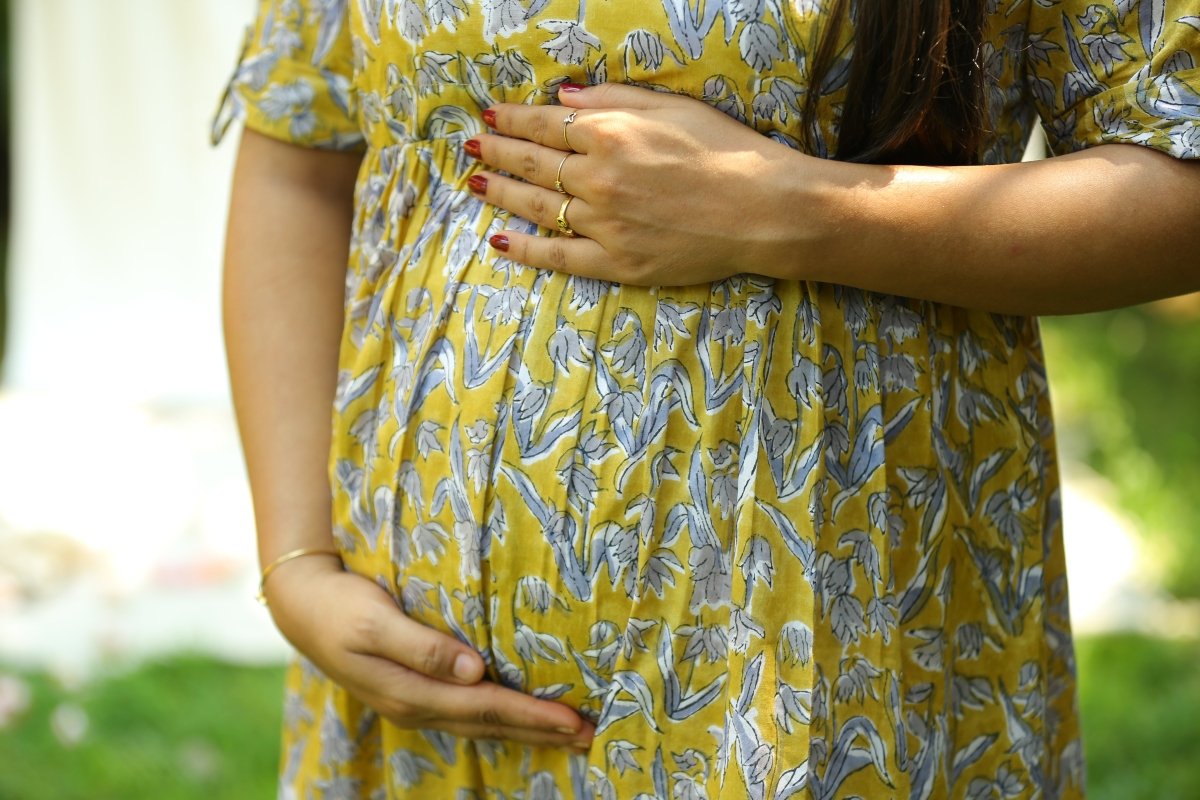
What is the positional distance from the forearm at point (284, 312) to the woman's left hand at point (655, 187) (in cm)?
33

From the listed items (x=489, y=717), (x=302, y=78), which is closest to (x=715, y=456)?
(x=489, y=717)

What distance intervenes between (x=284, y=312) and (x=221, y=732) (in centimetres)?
164

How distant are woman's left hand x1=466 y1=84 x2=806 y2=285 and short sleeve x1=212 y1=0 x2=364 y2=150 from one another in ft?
0.91

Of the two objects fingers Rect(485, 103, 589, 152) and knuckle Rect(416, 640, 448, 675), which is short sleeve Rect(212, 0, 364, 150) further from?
knuckle Rect(416, 640, 448, 675)

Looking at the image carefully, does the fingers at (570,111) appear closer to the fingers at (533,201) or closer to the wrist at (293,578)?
the fingers at (533,201)

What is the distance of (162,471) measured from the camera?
4012mm

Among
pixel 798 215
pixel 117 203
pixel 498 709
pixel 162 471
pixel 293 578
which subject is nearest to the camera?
pixel 798 215

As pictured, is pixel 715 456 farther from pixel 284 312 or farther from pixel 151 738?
pixel 151 738

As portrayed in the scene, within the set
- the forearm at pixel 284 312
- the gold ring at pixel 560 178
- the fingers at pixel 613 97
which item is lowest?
the forearm at pixel 284 312

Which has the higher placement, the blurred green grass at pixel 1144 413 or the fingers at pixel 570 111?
the fingers at pixel 570 111

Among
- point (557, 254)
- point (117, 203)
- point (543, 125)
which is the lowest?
point (117, 203)

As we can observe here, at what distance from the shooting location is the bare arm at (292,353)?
3.65 feet

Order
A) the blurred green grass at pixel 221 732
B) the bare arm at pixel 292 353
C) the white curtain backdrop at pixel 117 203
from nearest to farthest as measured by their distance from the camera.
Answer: the bare arm at pixel 292 353
the blurred green grass at pixel 221 732
the white curtain backdrop at pixel 117 203

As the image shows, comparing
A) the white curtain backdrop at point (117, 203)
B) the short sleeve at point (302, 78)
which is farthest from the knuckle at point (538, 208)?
the white curtain backdrop at point (117, 203)
